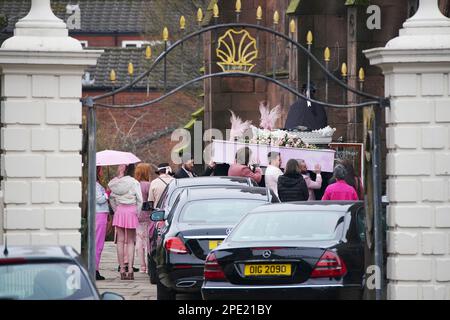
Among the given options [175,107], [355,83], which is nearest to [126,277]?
[355,83]

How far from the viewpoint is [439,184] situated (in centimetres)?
1673

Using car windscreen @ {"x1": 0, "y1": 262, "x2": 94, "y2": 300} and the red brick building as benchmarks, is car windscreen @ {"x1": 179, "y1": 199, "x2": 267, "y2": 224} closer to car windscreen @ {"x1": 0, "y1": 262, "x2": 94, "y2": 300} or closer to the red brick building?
car windscreen @ {"x1": 0, "y1": 262, "x2": 94, "y2": 300}

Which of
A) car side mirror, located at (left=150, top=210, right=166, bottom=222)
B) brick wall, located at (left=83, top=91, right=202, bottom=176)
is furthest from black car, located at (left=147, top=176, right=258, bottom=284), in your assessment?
brick wall, located at (left=83, top=91, right=202, bottom=176)

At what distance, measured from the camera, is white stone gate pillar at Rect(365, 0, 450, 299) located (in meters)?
16.7

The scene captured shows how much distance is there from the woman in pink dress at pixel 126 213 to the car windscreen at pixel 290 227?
6323 mm

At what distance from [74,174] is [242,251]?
198 cm

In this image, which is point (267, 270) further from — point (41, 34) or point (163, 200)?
point (163, 200)

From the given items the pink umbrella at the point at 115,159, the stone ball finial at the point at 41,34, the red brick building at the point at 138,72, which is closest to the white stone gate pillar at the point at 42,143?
the stone ball finial at the point at 41,34

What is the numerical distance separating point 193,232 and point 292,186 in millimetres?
5403

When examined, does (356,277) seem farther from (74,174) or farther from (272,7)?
(272,7)

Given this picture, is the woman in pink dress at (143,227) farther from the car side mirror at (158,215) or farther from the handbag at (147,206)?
the car side mirror at (158,215)

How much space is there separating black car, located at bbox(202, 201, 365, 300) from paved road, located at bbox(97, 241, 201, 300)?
279 cm

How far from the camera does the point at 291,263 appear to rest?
16.0m

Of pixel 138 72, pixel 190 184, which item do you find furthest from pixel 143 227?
pixel 138 72
